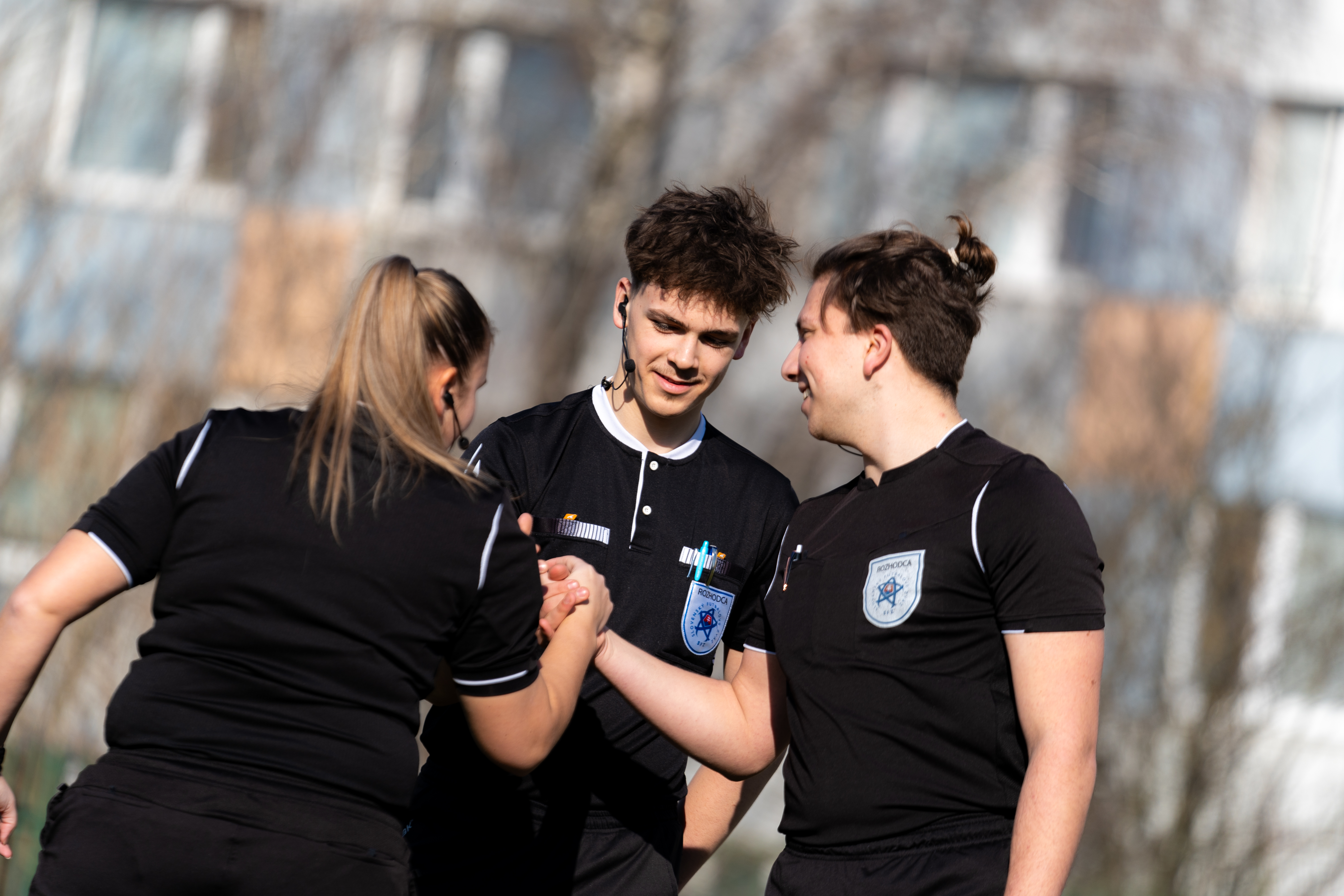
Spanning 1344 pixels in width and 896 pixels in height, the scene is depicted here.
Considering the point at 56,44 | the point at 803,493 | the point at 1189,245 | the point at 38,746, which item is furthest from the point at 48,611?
the point at 1189,245

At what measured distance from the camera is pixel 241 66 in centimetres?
1016

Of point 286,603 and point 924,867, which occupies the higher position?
point 286,603

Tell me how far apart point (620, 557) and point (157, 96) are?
8.86 meters

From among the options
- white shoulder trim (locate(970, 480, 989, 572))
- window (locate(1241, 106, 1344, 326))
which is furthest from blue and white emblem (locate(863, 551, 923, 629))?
window (locate(1241, 106, 1344, 326))

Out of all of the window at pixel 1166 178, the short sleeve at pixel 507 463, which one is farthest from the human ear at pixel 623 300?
the window at pixel 1166 178

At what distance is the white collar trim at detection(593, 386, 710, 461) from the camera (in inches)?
134

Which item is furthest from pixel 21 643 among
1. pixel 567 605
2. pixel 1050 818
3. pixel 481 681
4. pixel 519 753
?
pixel 1050 818

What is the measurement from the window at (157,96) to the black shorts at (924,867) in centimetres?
839

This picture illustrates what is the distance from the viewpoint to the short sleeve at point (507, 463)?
10.7 feet

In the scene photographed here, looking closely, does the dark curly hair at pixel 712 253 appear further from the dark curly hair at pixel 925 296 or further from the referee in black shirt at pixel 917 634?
the dark curly hair at pixel 925 296

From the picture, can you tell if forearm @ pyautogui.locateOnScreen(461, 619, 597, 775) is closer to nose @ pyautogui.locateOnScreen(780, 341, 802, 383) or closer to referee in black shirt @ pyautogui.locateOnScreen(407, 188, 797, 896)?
referee in black shirt @ pyautogui.locateOnScreen(407, 188, 797, 896)

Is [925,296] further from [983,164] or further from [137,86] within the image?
[137,86]

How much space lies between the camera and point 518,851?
10.3 feet

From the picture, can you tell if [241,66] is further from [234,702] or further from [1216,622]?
[234,702]
